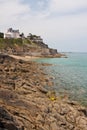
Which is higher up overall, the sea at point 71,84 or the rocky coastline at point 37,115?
the rocky coastline at point 37,115

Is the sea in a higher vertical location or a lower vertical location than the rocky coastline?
lower

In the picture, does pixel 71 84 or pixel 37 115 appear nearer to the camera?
pixel 37 115

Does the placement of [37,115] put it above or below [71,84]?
above

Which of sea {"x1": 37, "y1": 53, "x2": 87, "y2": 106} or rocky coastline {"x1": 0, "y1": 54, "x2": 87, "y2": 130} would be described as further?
sea {"x1": 37, "y1": 53, "x2": 87, "y2": 106}

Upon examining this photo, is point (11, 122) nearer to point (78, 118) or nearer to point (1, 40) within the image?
point (78, 118)

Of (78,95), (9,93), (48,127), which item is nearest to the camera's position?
(48,127)

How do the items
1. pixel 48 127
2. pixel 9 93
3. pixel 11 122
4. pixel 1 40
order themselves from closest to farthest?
pixel 11 122 < pixel 48 127 < pixel 9 93 < pixel 1 40

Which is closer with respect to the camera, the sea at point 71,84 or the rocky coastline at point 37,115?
the rocky coastline at point 37,115

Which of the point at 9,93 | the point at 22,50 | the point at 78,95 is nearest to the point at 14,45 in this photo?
the point at 22,50

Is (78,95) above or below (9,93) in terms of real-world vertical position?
below

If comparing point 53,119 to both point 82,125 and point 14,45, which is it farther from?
point 14,45

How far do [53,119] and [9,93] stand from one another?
5.23 meters

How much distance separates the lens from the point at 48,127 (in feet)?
79.8

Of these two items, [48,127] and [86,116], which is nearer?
[48,127]
